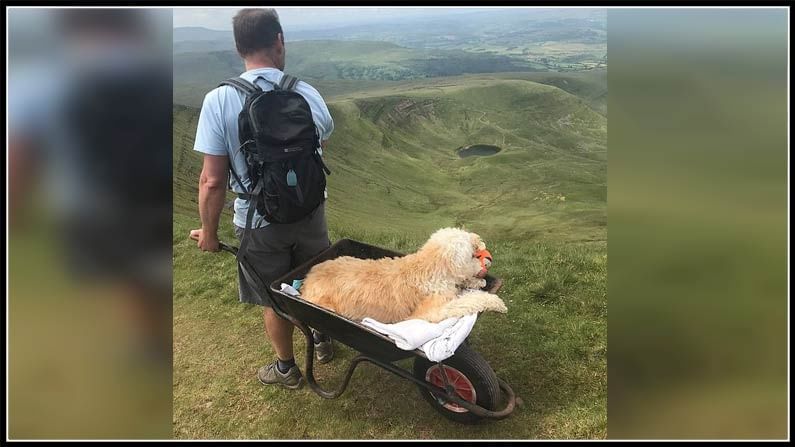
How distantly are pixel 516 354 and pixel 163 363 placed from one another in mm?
2452

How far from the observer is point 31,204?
6.44ft

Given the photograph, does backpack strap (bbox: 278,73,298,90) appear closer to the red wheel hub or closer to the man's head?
the man's head

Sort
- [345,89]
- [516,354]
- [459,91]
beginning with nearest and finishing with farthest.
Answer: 1. [516,354]
2. [345,89]
3. [459,91]

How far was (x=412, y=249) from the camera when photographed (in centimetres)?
522

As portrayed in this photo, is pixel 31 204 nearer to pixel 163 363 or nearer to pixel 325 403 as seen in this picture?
pixel 163 363

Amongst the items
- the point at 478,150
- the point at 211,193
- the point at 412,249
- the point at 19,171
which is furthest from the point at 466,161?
the point at 19,171

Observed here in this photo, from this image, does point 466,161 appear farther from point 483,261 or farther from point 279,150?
point 279,150

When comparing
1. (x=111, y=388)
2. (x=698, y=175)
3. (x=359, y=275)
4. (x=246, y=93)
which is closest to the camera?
(x=698, y=175)

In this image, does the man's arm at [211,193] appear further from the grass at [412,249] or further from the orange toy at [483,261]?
the orange toy at [483,261]

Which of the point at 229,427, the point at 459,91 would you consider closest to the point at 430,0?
the point at 229,427

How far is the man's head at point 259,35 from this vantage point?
2.45 meters

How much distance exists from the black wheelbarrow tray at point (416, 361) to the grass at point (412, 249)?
0.29 meters

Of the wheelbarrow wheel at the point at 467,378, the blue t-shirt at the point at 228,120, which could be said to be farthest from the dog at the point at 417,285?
the blue t-shirt at the point at 228,120

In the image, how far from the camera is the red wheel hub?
2717mm
